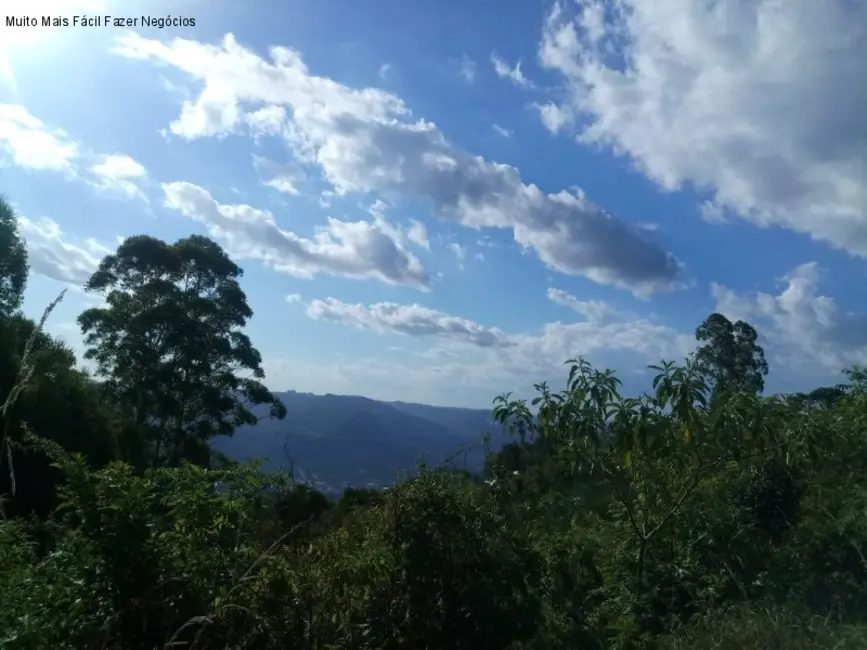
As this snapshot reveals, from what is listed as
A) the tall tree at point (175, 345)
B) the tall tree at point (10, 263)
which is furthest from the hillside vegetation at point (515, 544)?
the tall tree at point (175, 345)

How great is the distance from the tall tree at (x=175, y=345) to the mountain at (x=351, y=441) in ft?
4.40

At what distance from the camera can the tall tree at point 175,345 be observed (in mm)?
23438

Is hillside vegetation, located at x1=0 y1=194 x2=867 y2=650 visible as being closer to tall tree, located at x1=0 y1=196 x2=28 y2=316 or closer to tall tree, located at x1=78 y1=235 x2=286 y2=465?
tall tree, located at x1=0 y1=196 x2=28 y2=316

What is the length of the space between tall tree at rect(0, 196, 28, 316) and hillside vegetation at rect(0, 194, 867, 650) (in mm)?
14753

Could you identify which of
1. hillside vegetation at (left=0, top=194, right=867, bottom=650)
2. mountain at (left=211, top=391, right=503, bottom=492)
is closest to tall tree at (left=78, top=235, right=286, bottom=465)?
mountain at (left=211, top=391, right=503, bottom=492)

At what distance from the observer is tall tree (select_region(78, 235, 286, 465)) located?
76.9 feet

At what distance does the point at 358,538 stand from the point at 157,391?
67.9 feet

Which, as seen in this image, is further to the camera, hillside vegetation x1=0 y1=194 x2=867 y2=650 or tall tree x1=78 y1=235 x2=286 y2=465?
tall tree x1=78 y1=235 x2=286 y2=465

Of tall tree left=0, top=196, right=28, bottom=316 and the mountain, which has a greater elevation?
tall tree left=0, top=196, right=28, bottom=316

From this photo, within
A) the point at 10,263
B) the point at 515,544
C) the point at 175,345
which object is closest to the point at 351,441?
the point at 175,345

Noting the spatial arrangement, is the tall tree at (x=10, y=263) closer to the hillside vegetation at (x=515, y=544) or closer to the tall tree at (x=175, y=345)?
the tall tree at (x=175, y=345)

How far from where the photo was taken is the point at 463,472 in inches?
189

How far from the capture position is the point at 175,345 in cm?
2361

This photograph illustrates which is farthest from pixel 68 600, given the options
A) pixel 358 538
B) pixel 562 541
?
pixel 562 541
